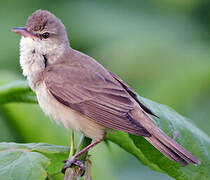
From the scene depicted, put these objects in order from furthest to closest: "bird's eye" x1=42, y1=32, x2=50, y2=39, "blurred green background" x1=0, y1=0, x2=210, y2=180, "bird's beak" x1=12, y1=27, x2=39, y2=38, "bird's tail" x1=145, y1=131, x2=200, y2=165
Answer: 1. "blurred green background" x1=0, y1=0, x2=210, y2=180
2. "bird's eye" x1=42, y1=32, x2=50, y2=39
3. "bird's beak" x1=12, y1=27, x2=39, y2=38
4. "bird's tail" x1=145, y1=131, x2=200, y2=165

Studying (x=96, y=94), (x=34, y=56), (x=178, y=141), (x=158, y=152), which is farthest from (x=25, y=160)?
(x=34, y=56)

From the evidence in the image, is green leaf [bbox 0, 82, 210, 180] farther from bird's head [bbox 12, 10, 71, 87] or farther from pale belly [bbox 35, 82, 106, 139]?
bird's head [bbox 12, 10, 71, 87]

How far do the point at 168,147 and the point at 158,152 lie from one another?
0.20 ft

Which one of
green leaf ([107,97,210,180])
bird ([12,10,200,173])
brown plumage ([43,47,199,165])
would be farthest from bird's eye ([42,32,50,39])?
green leaf ([107,97,210,180])

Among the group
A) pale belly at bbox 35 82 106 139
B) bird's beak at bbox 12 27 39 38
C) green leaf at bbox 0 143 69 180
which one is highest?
bird's beak at bbox 12 27 39 38

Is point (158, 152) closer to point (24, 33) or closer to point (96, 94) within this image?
point (96, 94)

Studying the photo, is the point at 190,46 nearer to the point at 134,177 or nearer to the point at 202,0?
the point at 202,0

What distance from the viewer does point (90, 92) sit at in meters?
3.20

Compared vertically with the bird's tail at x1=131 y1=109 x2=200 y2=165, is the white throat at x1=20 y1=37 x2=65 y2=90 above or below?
above

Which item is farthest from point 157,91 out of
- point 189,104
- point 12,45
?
point 12,45

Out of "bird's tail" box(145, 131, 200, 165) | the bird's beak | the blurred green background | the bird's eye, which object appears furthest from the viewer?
the blurred green background

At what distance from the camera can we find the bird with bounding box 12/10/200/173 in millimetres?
2971

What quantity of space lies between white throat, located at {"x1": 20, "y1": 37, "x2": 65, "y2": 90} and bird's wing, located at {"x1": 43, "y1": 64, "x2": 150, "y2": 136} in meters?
0.07

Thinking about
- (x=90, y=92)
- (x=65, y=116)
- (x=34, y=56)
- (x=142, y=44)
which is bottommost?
(x=142, y=44)
